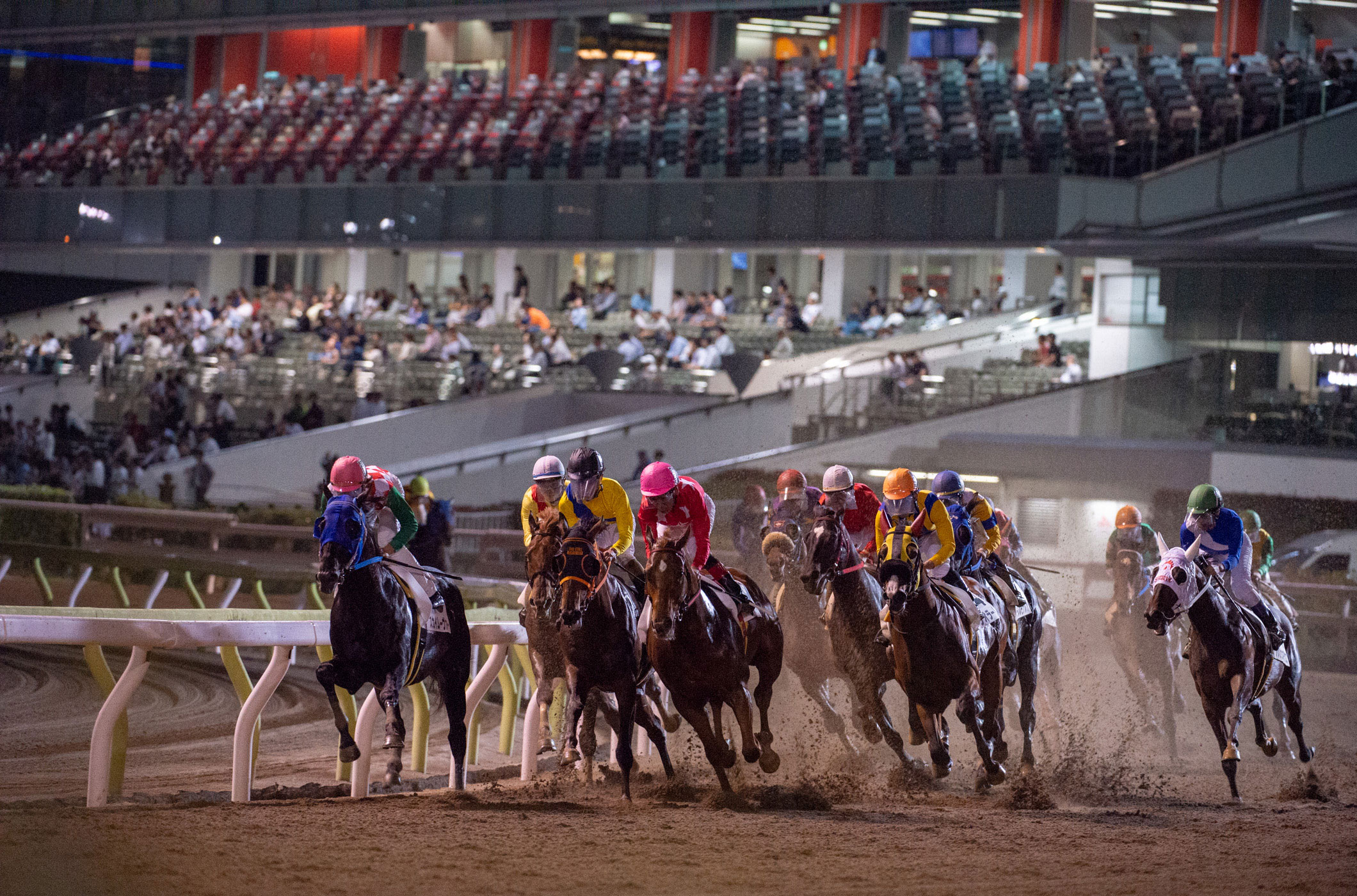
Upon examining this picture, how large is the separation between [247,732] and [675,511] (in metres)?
2.09

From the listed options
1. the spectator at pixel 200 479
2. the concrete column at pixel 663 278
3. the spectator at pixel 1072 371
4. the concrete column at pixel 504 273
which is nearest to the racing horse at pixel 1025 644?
the spectator at pixel 1072 371

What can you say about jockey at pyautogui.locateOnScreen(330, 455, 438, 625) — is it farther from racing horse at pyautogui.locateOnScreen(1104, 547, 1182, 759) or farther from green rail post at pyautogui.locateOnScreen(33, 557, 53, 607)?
green rail post at pyautogui.locateOnScreen(33, 557, 53, 607)

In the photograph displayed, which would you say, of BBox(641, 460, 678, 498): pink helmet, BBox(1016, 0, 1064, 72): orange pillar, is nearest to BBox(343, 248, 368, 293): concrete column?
BBox(1016, 0, 1064, 72): orange pillar

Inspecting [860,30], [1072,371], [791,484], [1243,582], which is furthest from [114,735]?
[860,30]

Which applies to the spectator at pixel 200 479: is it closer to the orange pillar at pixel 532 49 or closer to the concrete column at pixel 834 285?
the concrete column at pixel 834 285

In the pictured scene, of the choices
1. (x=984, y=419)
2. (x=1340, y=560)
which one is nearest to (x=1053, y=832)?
(x=1340, y=560)

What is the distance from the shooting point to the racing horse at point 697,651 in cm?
691

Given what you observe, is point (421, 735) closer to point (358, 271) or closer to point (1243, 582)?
point (1243, 582)

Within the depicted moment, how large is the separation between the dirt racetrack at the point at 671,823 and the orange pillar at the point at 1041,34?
900 inches

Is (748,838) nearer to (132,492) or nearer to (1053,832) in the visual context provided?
(1053,832)

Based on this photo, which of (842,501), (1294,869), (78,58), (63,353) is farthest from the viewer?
(78,58)

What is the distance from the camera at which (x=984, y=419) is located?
722 inches

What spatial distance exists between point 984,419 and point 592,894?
45.4 feet

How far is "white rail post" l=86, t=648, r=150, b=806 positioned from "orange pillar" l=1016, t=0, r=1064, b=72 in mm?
26975
